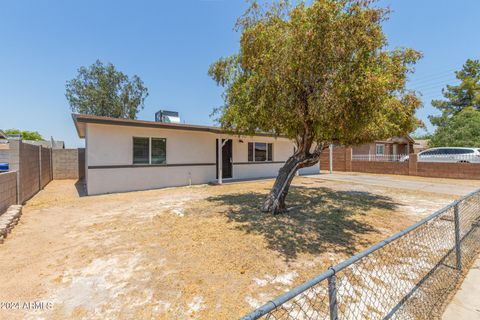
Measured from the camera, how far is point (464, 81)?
2395cm

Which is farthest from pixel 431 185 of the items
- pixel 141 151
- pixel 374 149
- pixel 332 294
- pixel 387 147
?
pixel 387 147

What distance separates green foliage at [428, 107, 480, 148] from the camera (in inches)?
695

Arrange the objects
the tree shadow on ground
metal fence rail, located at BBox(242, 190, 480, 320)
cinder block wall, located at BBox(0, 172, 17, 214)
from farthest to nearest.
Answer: cinder block wall, located at BBox(0, 172, 17, 214) < the tree shadow on ground < metal fence rail, located at BBox(242, 190, 480, 320)

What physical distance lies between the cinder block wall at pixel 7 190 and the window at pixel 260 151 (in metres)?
9.62

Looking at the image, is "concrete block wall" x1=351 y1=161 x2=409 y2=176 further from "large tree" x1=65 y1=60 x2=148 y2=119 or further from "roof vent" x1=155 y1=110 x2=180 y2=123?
"large tree" x1=65 y1=60 x2=148 y2=119

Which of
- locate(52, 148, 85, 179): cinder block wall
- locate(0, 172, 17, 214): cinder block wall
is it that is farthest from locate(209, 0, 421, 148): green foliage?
locate(52, 148, 85, 179): cinder block wall

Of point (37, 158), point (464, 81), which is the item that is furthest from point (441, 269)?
point (464, 81)

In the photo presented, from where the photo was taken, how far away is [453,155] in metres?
14.1

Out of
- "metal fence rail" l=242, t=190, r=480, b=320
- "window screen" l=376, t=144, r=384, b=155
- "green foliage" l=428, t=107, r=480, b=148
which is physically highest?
"green foliage" l=428, t=107, r=480, b=148

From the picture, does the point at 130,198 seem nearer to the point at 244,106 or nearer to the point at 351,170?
the point at 244,106

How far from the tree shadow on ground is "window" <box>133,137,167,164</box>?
3.53 m

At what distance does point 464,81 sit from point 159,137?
3181cm

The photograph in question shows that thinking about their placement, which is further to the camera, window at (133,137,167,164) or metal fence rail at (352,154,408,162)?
metal fence rail at (352,154,408,162)

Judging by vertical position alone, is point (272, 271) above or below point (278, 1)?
below
